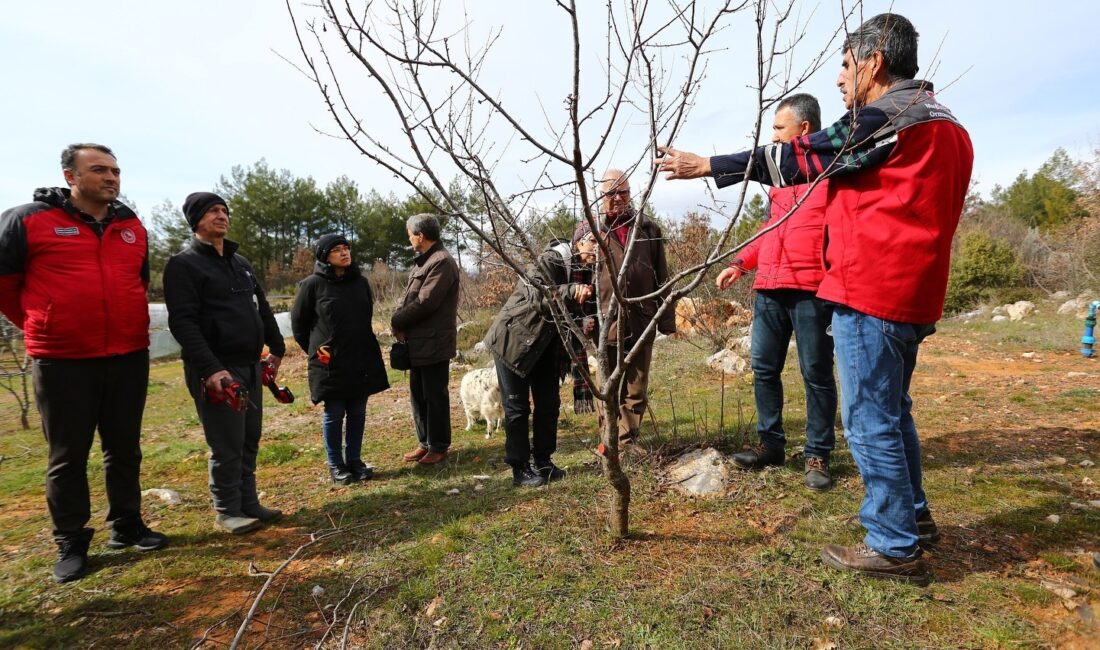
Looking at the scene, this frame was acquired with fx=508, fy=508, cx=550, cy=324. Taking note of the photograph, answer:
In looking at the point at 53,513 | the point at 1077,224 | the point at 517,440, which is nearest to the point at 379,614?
the point at 517,440

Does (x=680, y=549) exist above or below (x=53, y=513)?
below

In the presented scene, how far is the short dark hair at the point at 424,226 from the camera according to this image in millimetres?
3834

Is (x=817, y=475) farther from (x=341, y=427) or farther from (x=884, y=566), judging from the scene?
(x=341, y=427)

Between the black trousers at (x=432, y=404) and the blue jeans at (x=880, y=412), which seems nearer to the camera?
the blue jeans at (x=880, y=412)

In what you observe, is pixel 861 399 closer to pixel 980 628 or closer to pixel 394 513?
pixel 980 628

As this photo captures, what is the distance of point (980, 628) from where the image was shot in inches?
70.2

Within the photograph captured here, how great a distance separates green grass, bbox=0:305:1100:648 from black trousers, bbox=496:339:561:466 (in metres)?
0.28

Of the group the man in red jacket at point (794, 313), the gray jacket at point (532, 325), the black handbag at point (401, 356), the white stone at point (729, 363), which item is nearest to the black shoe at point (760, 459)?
the man in red jacket at point (794, 313)

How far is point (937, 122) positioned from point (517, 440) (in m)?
2.61

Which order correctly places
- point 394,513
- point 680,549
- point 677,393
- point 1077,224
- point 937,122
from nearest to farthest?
point 937,122 < point 680,549 < point 394,513 < point 677,393 < point 1077,224

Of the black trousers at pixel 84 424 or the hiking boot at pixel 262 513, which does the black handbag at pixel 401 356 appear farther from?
the black trousers at pixel 84 424

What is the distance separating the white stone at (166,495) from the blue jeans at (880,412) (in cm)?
421

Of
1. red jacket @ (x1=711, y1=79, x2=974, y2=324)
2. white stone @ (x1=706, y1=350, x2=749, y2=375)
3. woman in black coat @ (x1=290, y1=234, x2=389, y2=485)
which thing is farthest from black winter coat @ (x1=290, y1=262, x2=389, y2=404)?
white stone @ (x1=706, y1=350, x2=749, y2=375)

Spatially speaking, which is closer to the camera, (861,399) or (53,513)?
(861,399)
